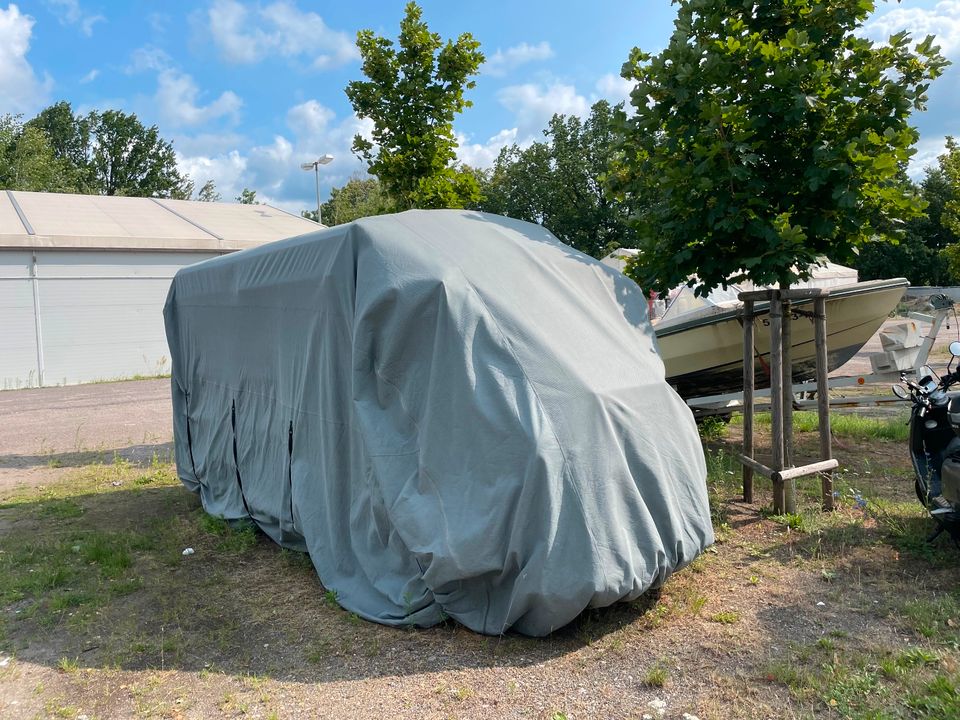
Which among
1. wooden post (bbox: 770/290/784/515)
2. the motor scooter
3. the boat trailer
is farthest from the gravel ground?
the motor scooter

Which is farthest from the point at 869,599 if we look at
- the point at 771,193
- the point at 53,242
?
the point at 53,242

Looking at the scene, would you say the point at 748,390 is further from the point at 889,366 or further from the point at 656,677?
the point at 656,677

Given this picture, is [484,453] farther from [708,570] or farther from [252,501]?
[252,501]

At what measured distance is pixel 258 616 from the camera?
14.6 ft

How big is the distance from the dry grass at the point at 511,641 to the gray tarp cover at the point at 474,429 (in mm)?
257

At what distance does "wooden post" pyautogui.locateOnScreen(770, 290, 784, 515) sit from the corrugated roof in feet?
52.0

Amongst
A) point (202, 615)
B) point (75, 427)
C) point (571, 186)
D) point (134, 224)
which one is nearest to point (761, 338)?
point (202, 615)

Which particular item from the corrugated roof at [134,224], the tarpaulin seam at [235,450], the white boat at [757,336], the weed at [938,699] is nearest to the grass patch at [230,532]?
the tarpaulin seam at [235,450]

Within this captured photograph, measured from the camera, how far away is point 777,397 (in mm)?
5863

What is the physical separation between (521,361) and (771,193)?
290 centimetres

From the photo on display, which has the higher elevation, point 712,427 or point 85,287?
point 85,287

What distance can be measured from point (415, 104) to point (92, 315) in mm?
14098

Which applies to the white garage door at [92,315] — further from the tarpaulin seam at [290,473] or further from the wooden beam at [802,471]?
the wooden beam at [802,471]

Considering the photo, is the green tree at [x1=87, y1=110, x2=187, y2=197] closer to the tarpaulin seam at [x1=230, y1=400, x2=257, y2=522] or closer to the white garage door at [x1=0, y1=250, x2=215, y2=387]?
the white garage door at [x1=0, y1=250, x2=215, y2=387]
